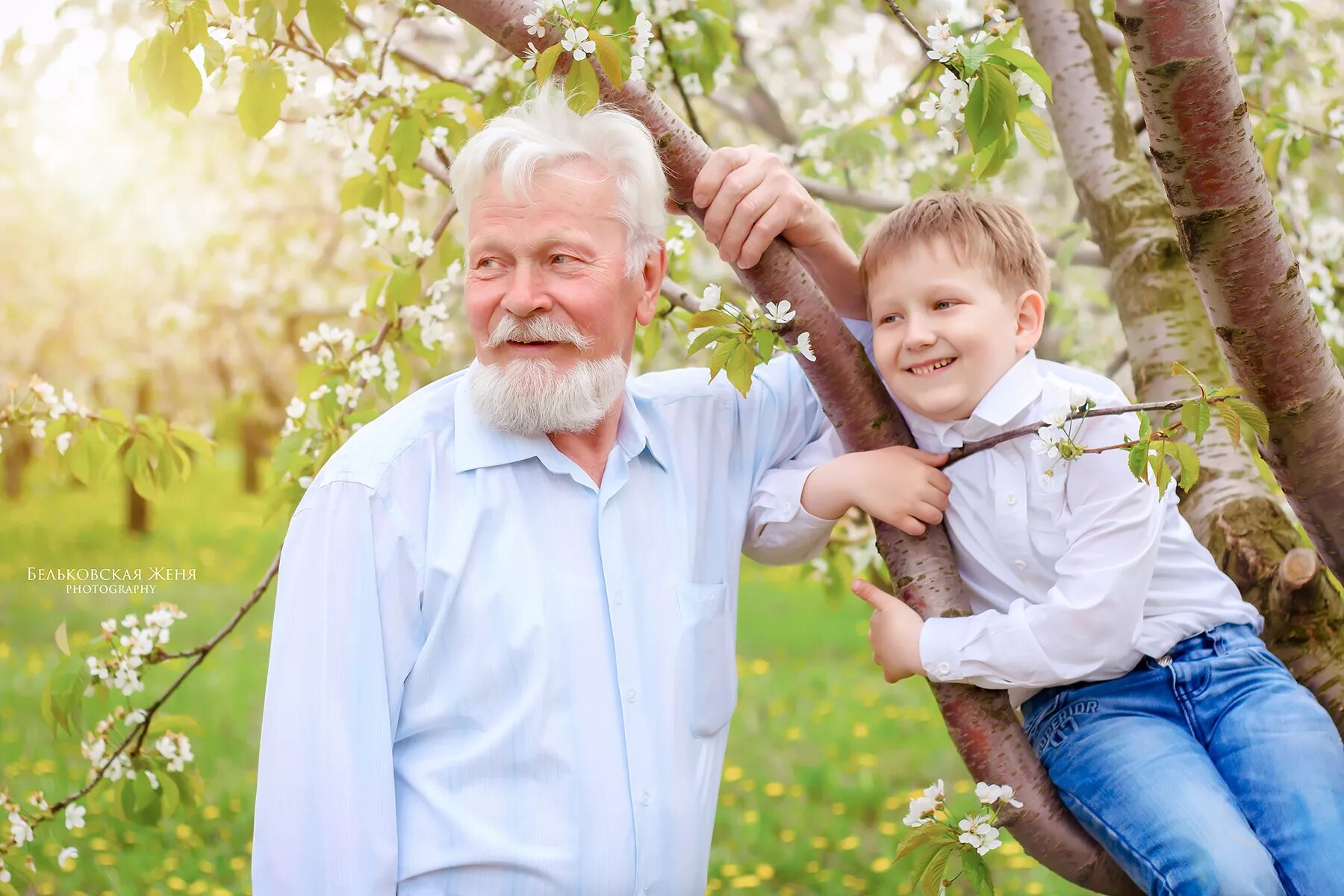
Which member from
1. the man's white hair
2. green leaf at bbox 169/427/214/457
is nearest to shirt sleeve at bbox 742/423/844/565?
the man's white hair

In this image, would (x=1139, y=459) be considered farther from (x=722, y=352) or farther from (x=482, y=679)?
(x=482, y=679)

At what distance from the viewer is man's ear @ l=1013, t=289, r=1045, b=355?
93.6 inches

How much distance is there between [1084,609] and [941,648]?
27 centimetres

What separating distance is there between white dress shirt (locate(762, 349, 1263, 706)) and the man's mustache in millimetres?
745

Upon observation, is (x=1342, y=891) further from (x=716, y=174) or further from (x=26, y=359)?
(x=26, y=359)

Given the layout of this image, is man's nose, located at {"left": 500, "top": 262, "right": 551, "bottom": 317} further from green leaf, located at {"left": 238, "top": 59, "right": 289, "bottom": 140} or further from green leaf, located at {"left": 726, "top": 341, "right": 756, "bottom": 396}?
green leaf, located at {"left": 238, "top": 59, "right": 289, "bottom": 140}

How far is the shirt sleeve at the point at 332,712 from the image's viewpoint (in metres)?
1.97

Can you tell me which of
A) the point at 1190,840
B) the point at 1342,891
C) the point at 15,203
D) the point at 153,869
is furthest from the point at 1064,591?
the point at 15,203

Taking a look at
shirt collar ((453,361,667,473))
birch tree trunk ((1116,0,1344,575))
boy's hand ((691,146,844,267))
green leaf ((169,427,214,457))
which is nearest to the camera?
birch tree trunk ((1116,0,1344,575))

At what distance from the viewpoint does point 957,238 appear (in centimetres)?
231

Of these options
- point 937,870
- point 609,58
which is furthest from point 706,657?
point 609,58

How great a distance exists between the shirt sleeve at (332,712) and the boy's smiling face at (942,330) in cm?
108

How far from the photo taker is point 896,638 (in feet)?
7.30

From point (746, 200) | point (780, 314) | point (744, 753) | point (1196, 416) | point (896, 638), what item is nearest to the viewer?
point (1196, 416)
